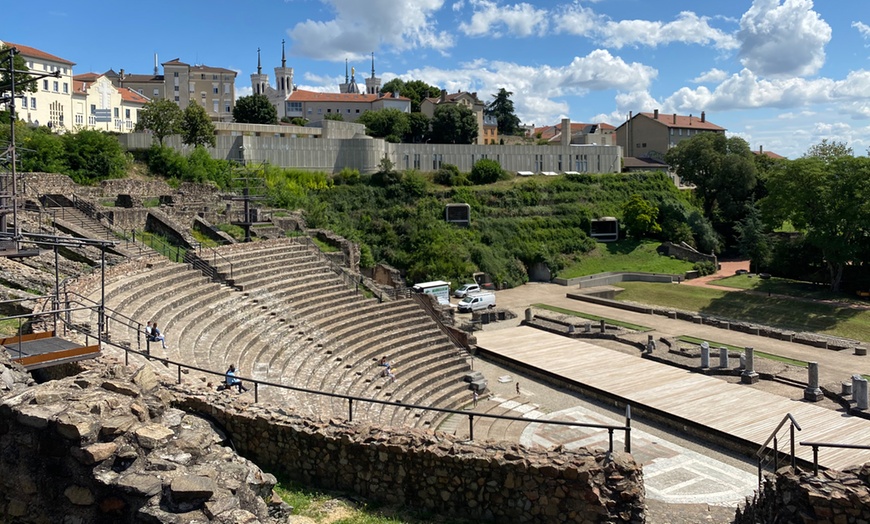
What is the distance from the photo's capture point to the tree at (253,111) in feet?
222

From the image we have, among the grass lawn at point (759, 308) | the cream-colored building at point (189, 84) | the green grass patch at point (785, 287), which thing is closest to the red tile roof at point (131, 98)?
the cream-colored building at point (189, 84)

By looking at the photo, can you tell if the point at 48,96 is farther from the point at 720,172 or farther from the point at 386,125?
the point at 720,172

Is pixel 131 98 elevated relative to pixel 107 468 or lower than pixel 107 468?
elevated

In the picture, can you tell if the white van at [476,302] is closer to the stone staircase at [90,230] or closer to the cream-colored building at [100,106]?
the stone staircase at [90,230]

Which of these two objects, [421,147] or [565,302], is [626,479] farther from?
[421,147]

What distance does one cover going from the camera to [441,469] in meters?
10.1

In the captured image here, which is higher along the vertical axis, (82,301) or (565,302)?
(82,301)

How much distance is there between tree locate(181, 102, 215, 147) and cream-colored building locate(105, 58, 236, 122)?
45549mm

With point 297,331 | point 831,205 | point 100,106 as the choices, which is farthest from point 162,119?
point 831,205

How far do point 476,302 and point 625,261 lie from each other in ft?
61.8

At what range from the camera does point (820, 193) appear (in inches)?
1499

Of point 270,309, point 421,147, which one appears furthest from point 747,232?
point 270,309

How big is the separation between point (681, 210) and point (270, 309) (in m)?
43.0

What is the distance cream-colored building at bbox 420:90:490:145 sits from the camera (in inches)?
3295
